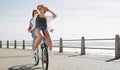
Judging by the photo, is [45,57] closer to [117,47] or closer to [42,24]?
[42,24]

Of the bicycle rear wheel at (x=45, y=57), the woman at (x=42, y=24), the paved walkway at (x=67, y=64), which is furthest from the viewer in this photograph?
the paved walkway at (x=67, y=64)

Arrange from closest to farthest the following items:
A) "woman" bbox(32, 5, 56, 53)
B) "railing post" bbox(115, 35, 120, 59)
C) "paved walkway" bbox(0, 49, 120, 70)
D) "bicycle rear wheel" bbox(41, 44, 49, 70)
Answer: "bicycle rear wheel" bbox(41, 44, 49, 70)
"woman" bbox(32, 5, 56, 53)
"paved walkway" bbox(0, 49, 120, 70)
"railing post" bbox(115, 35, 120, 59)

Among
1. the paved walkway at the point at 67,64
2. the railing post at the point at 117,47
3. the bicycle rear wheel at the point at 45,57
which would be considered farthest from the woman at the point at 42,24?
the railing post at the point at 117,47

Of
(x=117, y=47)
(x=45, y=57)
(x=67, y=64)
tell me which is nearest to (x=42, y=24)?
(x=45, y=57)

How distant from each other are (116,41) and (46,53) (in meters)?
8.72

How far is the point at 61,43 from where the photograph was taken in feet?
85.5

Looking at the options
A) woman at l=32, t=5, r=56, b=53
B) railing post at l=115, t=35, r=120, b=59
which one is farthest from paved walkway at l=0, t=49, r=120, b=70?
woman at l=32, t=5, r=56, b=53

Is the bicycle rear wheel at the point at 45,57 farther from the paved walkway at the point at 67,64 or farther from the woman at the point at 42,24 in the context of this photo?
the paved walkway at the point at 67,64

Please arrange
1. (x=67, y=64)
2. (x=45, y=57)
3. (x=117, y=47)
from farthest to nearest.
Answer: (x=117, y=47)
(x=67, y=64)
(x=45, y=57)

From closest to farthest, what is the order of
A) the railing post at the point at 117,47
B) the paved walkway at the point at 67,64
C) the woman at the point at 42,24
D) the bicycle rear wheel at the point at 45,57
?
1. the bicycle rear wheel at the point at 45,57
2. the woman at the point at 42,24
3. the paved walkway at the point at 67,64
4. the railing post at the point at 117,47

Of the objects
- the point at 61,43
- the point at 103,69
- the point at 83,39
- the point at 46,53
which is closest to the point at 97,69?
the point at 103,69

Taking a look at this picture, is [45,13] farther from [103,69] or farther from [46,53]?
[103,69]

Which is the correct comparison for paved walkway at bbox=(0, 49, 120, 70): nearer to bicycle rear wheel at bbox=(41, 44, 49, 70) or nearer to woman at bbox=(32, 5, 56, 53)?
bicycle rear wheel at bbox=(41, 44, 49, 70)

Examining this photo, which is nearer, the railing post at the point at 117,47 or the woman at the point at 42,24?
the woman at the point at 42,24
